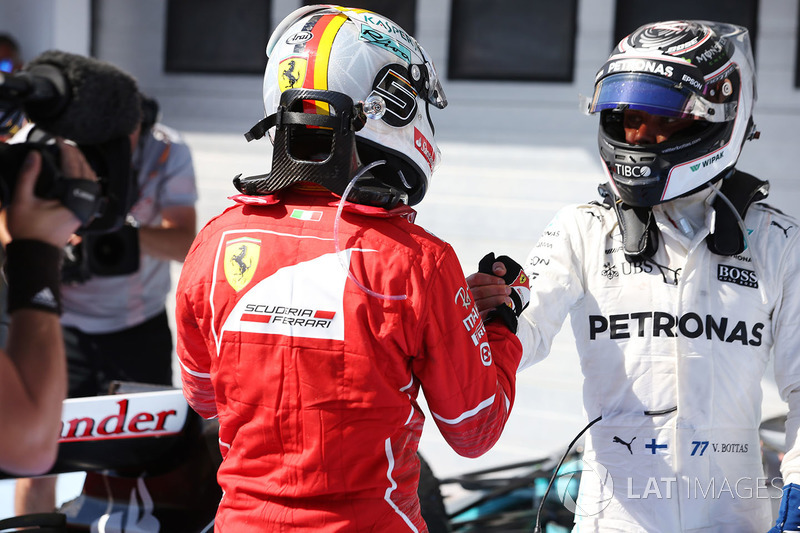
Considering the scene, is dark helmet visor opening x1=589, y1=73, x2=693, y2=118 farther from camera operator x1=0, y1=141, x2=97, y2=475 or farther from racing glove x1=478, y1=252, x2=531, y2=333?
camera operator x1=0, y1=141, x2=97, y2=475

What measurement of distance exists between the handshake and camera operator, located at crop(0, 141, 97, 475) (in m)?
0.79

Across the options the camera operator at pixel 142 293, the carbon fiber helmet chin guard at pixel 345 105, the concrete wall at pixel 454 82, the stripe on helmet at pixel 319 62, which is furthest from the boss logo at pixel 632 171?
the concrete wall at pixel 454 82

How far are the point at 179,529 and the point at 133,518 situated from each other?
0.13 metres

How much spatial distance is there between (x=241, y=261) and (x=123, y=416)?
1.02 m

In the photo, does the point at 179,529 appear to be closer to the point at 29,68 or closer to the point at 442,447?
the point at 29,68

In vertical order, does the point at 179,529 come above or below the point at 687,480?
below

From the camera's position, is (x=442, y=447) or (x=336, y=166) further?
(x=442, y=447)

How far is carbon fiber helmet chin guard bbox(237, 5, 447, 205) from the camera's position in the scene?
1.56 metres

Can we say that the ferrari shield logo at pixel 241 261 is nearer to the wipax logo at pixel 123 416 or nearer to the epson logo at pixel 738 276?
the wipax logo at pixel 123 416

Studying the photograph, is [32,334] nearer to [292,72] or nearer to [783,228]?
[292,72]

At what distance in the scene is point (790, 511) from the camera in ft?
5.78

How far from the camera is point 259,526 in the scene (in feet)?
4.91

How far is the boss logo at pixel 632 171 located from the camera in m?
2.05

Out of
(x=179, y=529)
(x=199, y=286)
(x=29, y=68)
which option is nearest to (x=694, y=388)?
(x=199, y=286)
